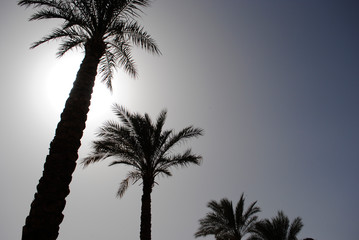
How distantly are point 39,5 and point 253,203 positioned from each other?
63.5ft

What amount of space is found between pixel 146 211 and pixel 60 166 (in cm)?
706

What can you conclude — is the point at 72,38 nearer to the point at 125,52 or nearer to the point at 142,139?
the point at 125,52

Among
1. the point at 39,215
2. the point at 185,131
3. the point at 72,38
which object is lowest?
the point at 39,215

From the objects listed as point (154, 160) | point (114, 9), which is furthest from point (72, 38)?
point (154, 160)

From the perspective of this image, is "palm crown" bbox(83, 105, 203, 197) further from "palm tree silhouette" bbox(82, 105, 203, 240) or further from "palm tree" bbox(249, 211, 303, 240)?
"palm tree" bbox(249, 211, 303, 240)

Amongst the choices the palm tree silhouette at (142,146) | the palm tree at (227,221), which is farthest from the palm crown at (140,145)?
the palm tree at (227,221)

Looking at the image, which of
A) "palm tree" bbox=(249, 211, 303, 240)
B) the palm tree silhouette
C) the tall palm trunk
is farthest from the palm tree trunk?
"palm tree" bbox=(249, 211, 303, 240)

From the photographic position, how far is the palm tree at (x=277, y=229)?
1973 cm

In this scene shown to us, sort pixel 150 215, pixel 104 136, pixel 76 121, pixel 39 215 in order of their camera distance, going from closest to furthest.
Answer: pixel 39 215
pixel 76 121
pixel 150 215
pixel 104 136

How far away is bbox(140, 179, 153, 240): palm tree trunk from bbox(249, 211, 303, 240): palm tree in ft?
39.5

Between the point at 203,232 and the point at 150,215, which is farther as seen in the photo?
the point at 203,232

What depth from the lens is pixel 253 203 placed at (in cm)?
2036

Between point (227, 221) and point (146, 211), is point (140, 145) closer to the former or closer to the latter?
point (146, 211)

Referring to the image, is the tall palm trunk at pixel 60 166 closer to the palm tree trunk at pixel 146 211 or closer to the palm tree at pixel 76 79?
the palm tree at pixel 76 79
